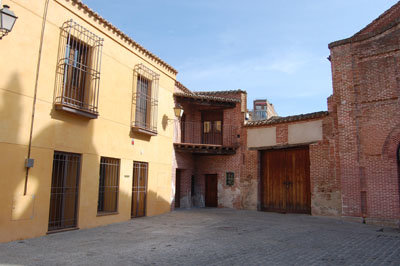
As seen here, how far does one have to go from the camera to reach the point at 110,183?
1027 cm

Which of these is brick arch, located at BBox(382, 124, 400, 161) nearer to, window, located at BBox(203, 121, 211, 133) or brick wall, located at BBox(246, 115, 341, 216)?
brick wall, located at BBox(246, 115, 341, 216)

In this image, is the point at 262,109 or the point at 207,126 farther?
the point at 262,109

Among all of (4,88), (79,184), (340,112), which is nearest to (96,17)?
(4,88)

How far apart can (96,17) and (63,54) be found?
182 centimetres

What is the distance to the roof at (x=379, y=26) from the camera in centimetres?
1118

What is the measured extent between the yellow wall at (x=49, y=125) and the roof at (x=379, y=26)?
7.80 metres

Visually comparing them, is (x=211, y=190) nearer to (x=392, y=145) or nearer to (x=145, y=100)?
(x=145, y=100)

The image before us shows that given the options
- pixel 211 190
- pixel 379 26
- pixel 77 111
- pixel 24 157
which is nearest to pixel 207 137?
pixel 211 190

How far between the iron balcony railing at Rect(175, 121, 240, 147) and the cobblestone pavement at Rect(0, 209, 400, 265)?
5.73 meters

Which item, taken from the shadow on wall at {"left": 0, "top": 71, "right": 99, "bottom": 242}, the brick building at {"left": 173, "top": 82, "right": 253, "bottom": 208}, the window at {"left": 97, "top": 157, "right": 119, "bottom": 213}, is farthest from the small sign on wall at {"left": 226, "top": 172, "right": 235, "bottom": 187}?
the shadow on wall at {"left": 0, "top": 71, "right": 99, "bottom": 242}

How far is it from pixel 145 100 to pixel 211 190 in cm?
620

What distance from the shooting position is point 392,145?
34.9 ft

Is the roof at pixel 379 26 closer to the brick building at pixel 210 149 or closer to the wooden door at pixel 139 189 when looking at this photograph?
the brick building at pixel 210 149

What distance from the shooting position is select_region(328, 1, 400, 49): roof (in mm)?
11181
